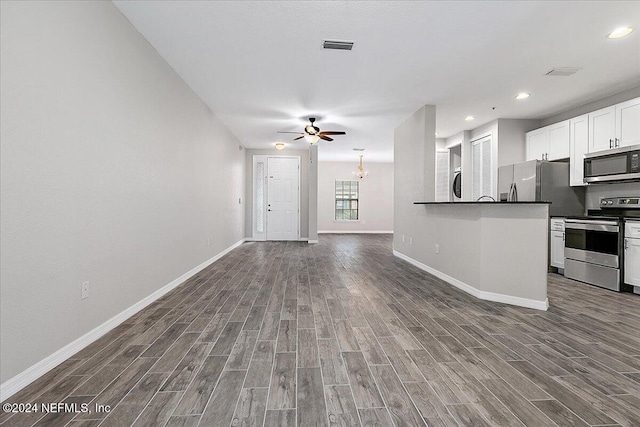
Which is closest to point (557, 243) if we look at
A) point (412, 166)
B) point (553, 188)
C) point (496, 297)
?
point (553, 188)

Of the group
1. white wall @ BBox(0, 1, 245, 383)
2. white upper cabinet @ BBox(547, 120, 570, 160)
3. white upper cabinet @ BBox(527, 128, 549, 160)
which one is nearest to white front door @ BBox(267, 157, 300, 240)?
white wall @ BBox(0, 1, 245, 383)

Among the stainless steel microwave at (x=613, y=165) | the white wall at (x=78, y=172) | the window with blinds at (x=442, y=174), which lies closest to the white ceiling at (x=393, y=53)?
the white wall at (x=78, y=172)

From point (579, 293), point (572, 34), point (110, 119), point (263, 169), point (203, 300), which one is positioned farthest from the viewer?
point (263, 169)

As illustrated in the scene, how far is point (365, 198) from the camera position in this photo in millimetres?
11828

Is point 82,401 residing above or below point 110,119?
below

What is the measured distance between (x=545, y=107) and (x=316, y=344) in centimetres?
553

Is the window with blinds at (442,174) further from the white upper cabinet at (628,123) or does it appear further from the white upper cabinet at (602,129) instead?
the white upper cabinet at (628,123)

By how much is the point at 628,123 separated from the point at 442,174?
3.90 m

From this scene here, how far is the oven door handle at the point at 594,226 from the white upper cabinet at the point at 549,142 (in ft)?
4.06

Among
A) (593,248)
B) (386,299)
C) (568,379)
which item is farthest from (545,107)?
(568,379)

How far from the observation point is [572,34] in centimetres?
298

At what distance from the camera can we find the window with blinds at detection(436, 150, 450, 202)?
7.71 metres

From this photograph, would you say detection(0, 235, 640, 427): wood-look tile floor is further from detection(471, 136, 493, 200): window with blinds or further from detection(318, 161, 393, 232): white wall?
detection(318, 161, 393, 232): white wall

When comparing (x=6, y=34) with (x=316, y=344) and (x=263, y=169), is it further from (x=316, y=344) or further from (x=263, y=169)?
(x=263, y=169)
